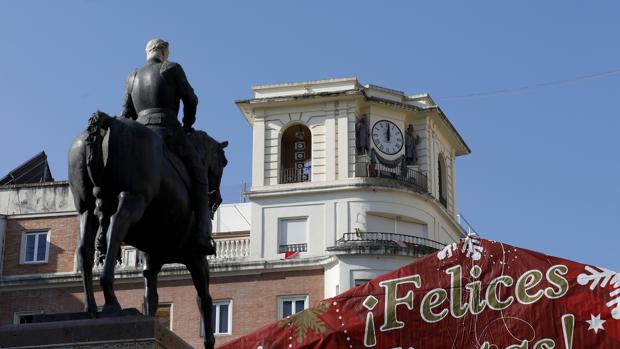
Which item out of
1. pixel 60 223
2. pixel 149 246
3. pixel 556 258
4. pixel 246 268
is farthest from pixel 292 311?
pixel 149 246

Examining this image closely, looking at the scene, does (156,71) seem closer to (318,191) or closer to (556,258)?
(556,258)

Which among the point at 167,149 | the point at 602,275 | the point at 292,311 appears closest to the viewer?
the point at 167,149

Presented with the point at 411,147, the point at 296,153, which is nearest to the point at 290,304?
the point at 296,153

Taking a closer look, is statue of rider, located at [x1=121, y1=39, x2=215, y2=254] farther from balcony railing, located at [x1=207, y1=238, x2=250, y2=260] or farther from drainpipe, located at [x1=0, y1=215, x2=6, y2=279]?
drainpipe, located at [x1=0, y1=215, x2=6, y2=279]

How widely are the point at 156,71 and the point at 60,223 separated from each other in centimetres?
4316

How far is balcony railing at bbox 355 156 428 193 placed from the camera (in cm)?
5506

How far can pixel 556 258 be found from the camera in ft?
122

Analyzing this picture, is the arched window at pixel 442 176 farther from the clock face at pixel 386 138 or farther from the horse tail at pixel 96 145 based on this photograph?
the horse tail at pixel 96 145

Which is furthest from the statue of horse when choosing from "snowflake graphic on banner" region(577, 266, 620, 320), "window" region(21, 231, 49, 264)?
"window" region(21, 231, 49, 264)

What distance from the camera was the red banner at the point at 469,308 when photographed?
35719mm

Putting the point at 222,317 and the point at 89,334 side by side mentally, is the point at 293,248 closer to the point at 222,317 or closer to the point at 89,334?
the point at 222,317

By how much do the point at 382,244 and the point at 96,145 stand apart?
40069mm

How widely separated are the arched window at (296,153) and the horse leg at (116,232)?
43784 millimetres

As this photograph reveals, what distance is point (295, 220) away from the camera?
180 ft
